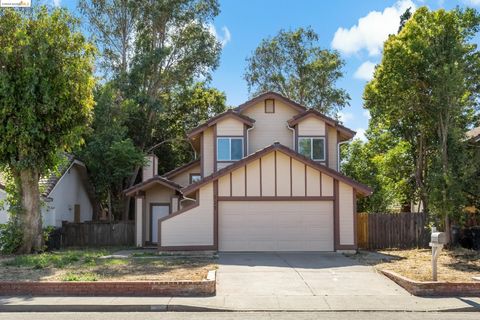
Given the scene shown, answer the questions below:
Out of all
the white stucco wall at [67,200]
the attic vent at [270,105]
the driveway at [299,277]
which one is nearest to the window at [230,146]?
the attic vent at [270,105]

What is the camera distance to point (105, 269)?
16.0 metres

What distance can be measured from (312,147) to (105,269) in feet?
45.1

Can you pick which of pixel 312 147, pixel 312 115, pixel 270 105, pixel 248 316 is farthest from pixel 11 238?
pixel 248 316

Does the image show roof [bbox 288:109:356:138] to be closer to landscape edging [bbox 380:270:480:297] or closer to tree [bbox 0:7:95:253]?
tree [bbox 0:7:95:253]

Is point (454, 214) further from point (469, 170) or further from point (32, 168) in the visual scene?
point (32, 168)

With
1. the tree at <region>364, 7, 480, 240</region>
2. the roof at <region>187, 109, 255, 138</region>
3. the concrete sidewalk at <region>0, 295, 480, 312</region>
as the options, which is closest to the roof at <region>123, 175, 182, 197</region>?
Answer: the roof at <region>187, 109, 255, 138</region>

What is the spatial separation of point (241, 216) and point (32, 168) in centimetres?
858

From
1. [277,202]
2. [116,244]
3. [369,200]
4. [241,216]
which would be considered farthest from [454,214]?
[116,244]

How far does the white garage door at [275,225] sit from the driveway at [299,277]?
2.17 m

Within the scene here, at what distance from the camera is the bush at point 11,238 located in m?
22.2

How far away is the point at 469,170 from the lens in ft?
72.1

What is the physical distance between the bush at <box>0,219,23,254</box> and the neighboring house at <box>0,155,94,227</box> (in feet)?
9.57

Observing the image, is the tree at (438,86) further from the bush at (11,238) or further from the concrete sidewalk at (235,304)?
the bush at (11,238)

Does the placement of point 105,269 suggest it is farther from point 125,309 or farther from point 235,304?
point 235,304
